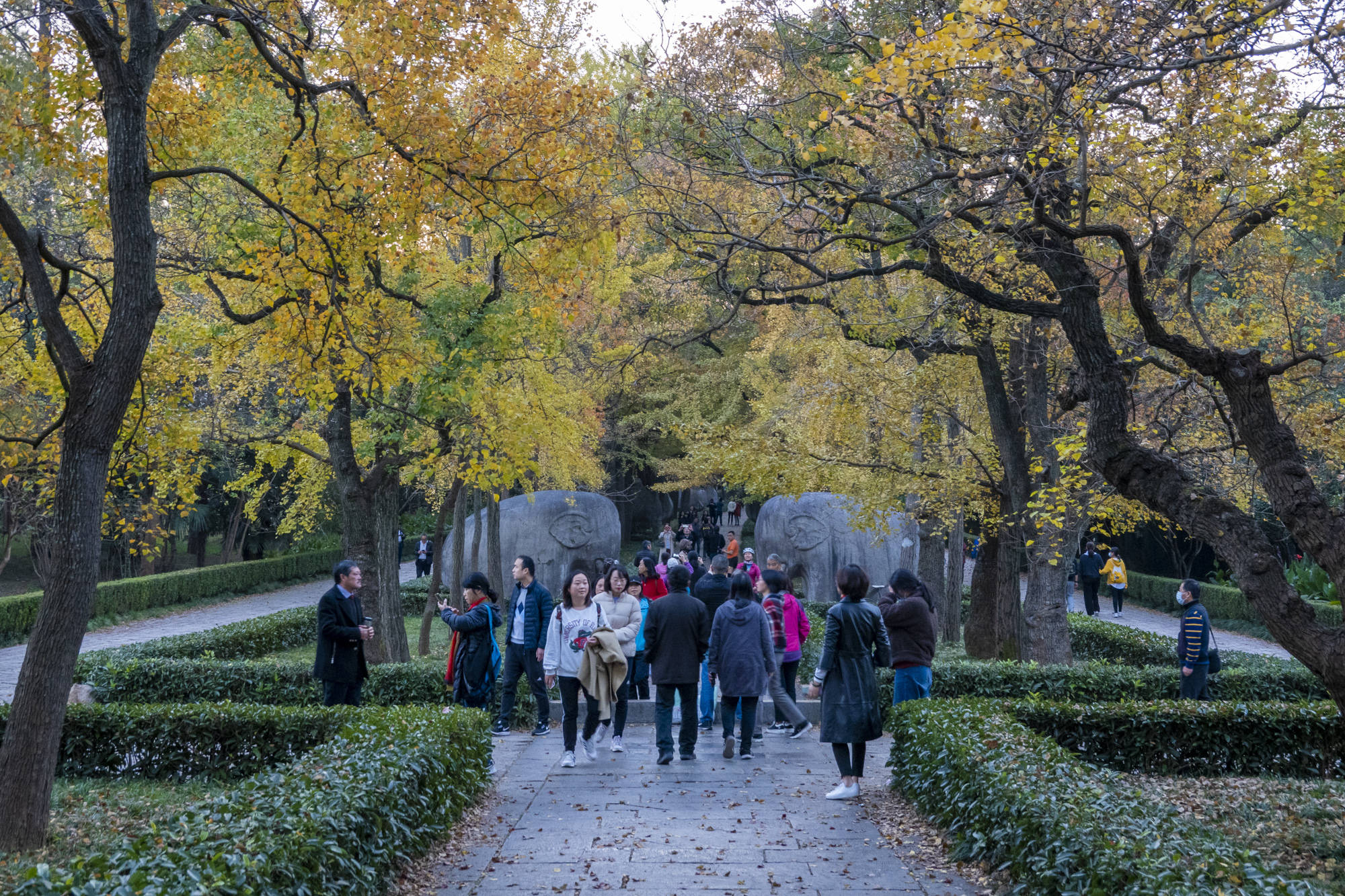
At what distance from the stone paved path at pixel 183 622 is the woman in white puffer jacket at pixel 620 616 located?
8133mm

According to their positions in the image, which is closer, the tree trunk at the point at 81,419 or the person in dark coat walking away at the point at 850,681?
the tree trunk at the point at 81,419

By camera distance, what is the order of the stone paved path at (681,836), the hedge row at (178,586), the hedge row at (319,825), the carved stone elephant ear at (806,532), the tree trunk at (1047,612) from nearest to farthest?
the hedge row at (319,825), the stone paved path at (681,836), the tree trunk at (1047,612), the hedge row at (178,586), the carved stone elephant ear at (806,532)

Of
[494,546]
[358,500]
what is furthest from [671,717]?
[494,546]

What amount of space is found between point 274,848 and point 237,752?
4.41m

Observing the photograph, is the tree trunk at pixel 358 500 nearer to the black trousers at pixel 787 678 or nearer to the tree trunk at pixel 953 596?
the black trousers at pixel 787 678

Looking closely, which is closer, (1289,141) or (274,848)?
(274,848)

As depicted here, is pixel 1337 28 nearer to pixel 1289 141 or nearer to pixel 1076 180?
pixel 1076 180

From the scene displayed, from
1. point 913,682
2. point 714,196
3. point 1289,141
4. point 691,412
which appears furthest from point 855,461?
point 691,412

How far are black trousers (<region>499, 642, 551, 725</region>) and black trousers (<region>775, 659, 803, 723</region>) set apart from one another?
2.41 m

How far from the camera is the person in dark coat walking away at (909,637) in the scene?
8305 millimetres

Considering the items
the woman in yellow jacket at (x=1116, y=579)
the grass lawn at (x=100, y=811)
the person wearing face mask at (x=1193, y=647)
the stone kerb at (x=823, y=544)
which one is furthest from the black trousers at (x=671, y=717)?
the woman in yellow jacket at (x=1116, y=579)

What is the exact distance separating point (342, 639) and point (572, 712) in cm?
204

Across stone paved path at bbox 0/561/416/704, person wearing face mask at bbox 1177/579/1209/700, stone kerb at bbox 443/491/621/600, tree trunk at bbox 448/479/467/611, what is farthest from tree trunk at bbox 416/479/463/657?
person wearing face mask at bbox 1177/579/1209/700

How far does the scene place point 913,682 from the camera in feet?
28.6
